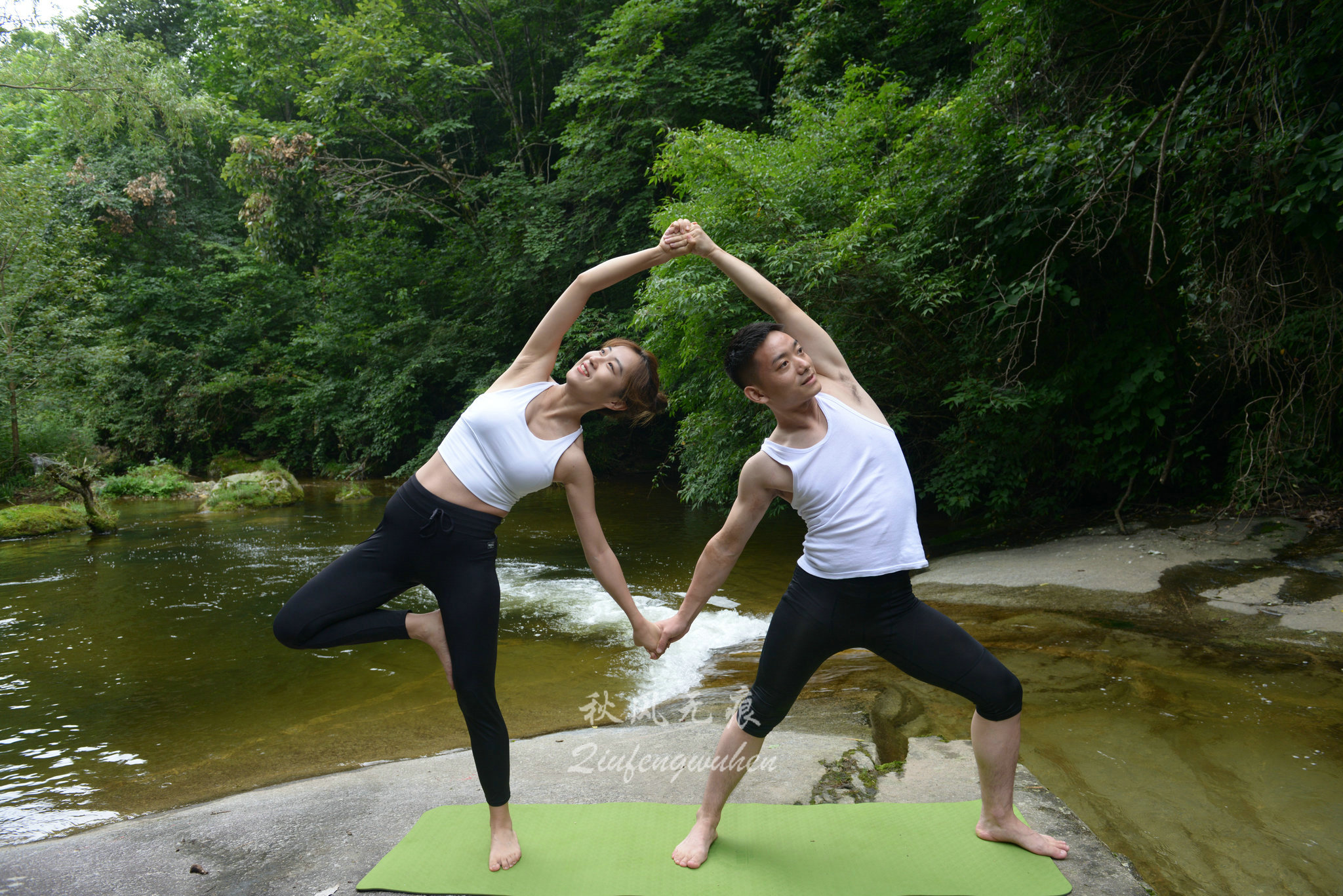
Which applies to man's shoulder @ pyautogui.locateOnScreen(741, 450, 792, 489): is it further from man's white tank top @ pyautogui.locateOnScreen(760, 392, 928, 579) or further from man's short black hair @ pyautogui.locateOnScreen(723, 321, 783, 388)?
man's short black hair @ pyautogui.locateOnScreen(723, 321, 783, 388)

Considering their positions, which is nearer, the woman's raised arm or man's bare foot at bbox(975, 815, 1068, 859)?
man's bare foot at bbox(975, 815, 1068, 859)

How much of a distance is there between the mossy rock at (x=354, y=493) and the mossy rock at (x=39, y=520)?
4.57 m

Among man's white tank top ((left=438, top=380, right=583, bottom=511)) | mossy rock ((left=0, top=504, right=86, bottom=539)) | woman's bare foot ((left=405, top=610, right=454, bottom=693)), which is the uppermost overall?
man's white tank top ((left=438, top=380, right=583, bottom=511))

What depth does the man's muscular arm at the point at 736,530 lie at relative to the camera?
2570 mm

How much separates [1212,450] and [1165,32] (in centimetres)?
433

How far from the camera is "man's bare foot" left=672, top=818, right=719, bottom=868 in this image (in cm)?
268

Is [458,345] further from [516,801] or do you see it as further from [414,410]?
[516,801]

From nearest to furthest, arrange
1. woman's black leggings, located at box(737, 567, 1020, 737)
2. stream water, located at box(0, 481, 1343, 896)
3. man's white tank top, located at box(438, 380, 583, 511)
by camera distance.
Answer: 1. woman's black leggings, located at box(737, 567, 1020, 737)
2. man's white tank top, located at box(438, 380, 583, 511)
3. stream water, located at box(0, 481, 1343, 896)

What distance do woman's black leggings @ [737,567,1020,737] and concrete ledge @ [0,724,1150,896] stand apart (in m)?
0.73

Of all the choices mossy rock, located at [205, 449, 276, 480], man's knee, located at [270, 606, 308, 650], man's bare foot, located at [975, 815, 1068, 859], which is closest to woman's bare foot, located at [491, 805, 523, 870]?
man's knee, located at [270, 606, 308, 650]

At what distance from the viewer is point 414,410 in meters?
17.9

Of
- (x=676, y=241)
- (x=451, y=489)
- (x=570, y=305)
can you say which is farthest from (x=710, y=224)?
(x=451, y=489)

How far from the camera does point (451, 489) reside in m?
2.64

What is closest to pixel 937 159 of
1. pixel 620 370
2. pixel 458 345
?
pixel 620 370
